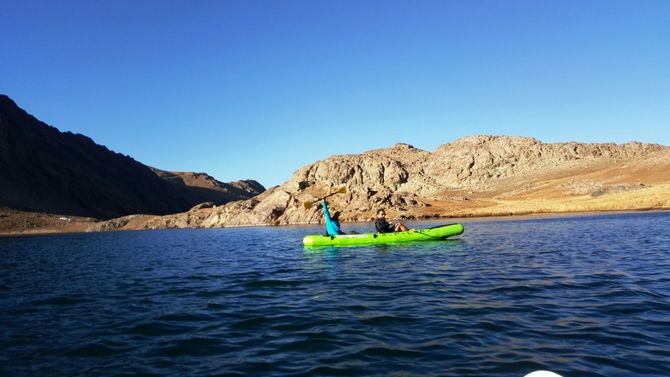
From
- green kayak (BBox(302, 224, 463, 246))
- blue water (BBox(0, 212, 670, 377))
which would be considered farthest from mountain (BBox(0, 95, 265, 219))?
blue water (BBox(0, 212, 670, 377))

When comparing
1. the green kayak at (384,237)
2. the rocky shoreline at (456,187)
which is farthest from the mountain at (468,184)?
the green kayak at (384,237)

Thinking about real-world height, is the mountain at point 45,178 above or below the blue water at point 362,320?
above

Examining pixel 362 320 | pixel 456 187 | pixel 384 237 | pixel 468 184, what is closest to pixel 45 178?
pixel 456 187

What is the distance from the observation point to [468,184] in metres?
130

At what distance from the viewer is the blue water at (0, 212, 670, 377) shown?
324 inches

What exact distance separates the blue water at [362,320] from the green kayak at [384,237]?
8.40m

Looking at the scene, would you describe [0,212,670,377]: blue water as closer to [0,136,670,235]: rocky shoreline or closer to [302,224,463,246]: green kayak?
[302,224,463,246]: green kayak

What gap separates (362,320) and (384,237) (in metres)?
19.7

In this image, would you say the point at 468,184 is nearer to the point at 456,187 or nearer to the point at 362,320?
the point at 456,187

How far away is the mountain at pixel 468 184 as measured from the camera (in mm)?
79438

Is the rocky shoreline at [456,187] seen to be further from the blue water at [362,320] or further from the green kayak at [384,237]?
the blue water at [362,320]

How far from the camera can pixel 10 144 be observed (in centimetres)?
17112

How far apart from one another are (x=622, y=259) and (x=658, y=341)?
12.8 meters

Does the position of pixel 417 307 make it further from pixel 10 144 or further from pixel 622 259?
pixel 10 144
